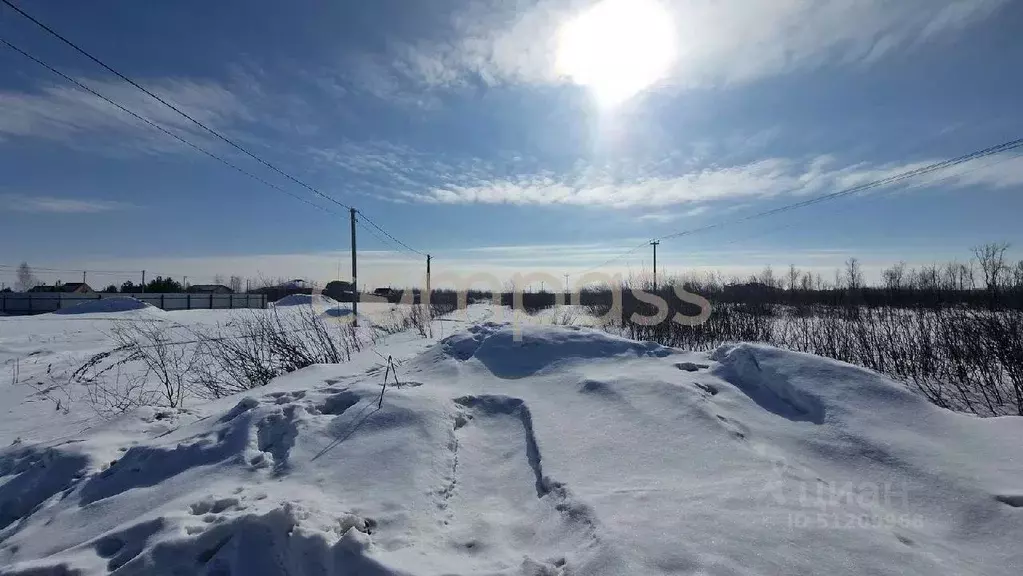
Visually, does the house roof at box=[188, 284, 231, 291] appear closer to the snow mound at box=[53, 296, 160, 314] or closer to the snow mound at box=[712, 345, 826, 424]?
the snow mound at box=[53, 296, 160, 314]

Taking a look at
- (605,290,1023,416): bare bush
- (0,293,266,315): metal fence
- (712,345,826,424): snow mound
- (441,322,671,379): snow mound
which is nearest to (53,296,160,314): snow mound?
(0,293,266,315): metal fence

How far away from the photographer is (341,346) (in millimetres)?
10086

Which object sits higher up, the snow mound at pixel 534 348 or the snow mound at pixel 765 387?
the snow mound at pixel 534 348

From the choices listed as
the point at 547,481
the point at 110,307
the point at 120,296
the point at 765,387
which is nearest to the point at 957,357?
the point at 765,387

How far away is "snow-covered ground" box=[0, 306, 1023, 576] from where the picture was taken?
85.4 inches

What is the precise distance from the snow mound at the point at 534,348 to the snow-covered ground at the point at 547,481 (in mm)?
481

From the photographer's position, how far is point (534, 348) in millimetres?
5914

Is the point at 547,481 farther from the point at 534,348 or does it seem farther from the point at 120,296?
the point at 120,296

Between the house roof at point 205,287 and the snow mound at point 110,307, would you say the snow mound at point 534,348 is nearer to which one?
the snow mound at point 110,307

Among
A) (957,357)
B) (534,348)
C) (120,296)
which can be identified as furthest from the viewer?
(120,296)

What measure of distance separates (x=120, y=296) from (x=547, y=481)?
39013 millimetres

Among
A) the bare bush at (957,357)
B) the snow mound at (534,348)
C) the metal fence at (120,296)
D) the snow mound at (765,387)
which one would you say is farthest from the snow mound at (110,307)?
the bare bush at (957,357)

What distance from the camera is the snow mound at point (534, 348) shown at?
5.57 m

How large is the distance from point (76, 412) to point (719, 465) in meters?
8.44
